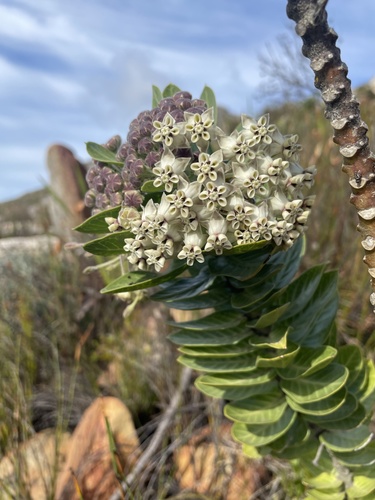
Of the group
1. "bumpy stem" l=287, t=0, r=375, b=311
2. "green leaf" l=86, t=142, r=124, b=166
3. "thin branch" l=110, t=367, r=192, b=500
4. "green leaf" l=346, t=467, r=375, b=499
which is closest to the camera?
"bumpy stem" l=287, t=0, r=375, b=311

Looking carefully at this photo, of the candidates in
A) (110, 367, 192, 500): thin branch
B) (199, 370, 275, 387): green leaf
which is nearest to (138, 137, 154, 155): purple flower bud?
(199, 370, 275, 387): green leaf

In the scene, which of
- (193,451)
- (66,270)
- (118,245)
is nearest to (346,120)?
(118,245)

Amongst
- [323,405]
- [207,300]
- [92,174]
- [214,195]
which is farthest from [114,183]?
[323,405]

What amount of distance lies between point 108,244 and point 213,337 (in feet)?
1.17

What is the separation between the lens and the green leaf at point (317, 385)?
119cm

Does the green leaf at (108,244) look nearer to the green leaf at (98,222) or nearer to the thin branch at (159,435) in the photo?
the green leaf at (98,222)

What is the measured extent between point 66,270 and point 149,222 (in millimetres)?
3635

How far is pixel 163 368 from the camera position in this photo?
121 inches

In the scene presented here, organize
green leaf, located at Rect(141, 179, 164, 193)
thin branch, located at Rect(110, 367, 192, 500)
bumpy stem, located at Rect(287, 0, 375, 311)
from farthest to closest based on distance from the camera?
thin branch, located at Rect(110, 367, 192, 500) < green leaf, located at Rect(141, 179, 164, 193) < bumpy stem, located at Rect(287, 0, 375, 311)

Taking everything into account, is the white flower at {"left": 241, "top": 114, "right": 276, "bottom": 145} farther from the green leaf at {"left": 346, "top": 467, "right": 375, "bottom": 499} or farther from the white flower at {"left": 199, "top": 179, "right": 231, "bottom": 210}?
the green leaf at {"left": 346, "top": 467, "right": 375, "bottom": 499}

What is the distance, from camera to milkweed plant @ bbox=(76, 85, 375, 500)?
97 cm

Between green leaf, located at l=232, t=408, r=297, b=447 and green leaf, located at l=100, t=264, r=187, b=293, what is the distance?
487 millimetres

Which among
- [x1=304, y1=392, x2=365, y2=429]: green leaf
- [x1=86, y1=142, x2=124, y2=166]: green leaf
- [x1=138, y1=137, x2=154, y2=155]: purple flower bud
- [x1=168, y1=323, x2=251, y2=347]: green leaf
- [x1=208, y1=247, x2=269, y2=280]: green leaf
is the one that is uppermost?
[x1=86, y1=142, x2=124, y2=166]: green leaf

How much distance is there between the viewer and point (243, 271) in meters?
1.09
